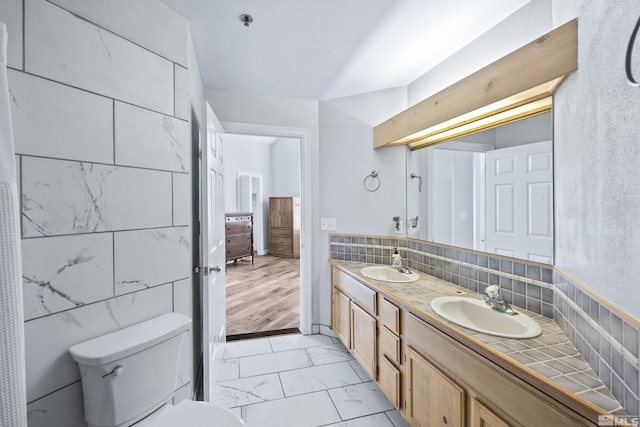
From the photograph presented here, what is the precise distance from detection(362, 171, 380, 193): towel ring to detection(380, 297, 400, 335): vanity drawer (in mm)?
1167

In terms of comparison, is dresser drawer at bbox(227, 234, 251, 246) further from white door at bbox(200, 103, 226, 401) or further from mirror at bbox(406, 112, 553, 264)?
mirror at bbox(406, 112, 553, 264)

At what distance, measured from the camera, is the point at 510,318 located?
1.29 m

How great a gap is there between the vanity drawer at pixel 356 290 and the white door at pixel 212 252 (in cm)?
102

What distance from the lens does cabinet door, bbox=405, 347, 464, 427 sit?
1173 mm

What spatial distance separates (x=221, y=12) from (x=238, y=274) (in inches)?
176

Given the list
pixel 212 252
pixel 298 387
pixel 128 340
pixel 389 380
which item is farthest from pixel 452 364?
pixel 212 252

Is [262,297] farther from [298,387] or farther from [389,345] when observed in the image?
[389,345]

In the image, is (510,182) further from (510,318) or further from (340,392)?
(340,392)

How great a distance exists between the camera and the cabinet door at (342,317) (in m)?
2.32

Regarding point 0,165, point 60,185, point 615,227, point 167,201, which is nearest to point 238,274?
point 167,201

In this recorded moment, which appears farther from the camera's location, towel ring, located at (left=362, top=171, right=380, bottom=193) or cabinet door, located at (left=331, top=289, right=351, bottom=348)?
towel ring, located at (left=362, top=171, right=380, bottom=193)

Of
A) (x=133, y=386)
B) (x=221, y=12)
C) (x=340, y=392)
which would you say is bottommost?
(x=340, y=392)

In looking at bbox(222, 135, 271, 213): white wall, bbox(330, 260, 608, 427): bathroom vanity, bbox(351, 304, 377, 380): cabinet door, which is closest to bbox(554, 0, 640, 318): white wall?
bbox(330, 260, 608, 427): bathroom vanity

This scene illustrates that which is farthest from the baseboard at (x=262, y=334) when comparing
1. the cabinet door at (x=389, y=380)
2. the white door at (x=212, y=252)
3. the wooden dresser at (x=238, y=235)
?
the wooden dresser at (x=238, y=235)
